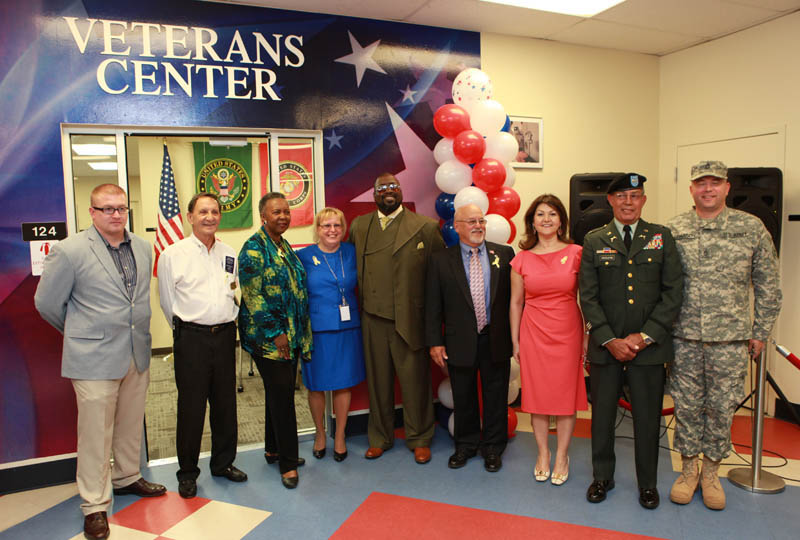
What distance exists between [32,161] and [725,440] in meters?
4.29

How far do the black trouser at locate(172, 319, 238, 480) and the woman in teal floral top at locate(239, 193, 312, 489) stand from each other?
169 millimetres

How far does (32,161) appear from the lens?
3.38 m

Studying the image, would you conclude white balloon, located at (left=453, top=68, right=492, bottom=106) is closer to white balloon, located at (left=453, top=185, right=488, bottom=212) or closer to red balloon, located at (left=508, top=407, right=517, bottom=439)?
white balloon, located at (left=453, top=185, right=488, bottom=212)

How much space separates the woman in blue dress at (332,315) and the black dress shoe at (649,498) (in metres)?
1.81

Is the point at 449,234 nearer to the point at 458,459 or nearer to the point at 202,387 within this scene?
the point at 458,459

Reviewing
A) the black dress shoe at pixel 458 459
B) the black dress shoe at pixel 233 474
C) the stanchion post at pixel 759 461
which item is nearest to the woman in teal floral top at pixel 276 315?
the black dress shoe at pixel 233 474

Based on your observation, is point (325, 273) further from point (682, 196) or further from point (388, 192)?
point (682, 196)

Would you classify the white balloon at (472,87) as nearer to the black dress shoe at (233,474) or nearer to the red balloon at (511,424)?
the red balloon at (511,424)

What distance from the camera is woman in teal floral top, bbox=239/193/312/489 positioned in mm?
3162

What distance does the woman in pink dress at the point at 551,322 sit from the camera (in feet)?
10.4

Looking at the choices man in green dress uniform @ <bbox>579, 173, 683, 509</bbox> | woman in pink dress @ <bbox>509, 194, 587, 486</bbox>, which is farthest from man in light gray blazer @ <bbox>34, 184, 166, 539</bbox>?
man in green dress uniform @ <bbox>579, 173, 683, 509</bbox>

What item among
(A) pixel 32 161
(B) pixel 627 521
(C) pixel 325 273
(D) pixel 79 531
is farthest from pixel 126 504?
(B) pixel 627 521

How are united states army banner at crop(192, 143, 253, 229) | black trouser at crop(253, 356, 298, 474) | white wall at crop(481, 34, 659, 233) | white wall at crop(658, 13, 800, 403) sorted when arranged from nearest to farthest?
black trouser at crop(253, 356, 298, 474), white wall at crop(658, 13, 800, 403), white wall at crop(481, 34, 659, 233), united states army banner at crop(192, 143, 253, 229)

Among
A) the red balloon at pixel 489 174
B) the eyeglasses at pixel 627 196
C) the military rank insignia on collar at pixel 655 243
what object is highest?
the red balloon at pixel 489 174
